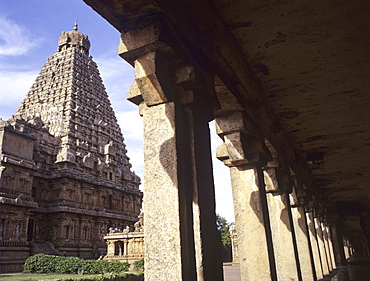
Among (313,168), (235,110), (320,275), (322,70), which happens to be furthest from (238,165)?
(320,275)

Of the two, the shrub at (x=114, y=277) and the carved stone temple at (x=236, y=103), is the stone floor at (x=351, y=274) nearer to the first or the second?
the carved stone temple at (x=236, y=103)

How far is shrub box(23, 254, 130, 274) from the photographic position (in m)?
20.7

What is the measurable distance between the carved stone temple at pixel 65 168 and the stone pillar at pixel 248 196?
22479 mm

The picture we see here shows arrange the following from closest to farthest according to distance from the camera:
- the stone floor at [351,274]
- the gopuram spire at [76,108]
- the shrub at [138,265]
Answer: the stone floor at [351,274], the shrub at [138,265], the gopuram spire at [76,108]

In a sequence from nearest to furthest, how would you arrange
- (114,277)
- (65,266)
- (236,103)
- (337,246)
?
1. (236,103)
2. (114,277)
3. (65,266)
4. (337,246)

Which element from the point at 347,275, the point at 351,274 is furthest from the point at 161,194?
the point at 351,274

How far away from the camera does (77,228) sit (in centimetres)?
3186

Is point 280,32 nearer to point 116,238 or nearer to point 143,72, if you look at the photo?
point 143,72

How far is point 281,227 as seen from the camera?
7.83 metres

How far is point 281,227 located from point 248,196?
248 centimetres

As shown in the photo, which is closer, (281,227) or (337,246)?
(281,227)

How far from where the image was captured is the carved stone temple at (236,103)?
3.07 meters

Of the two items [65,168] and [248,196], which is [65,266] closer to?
[65,168]

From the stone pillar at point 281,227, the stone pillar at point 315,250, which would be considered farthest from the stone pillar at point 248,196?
the stone pillar at point 315,250
